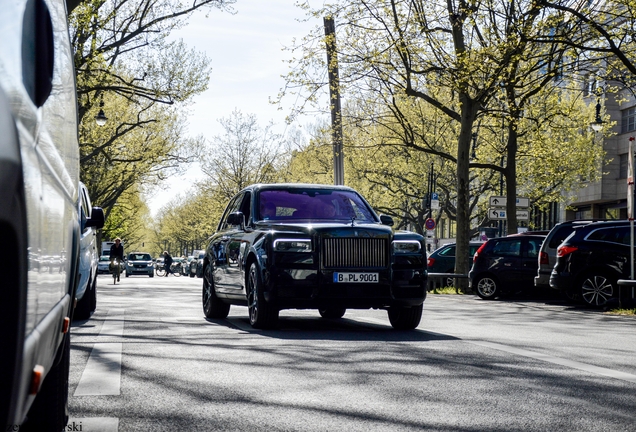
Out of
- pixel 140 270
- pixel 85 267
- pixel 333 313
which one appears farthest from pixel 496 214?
pixel 140 270

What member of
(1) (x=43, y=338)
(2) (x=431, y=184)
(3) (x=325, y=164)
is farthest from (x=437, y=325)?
(3) (x=325, y=164)

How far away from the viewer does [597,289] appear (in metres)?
18.7

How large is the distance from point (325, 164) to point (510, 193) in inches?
1383

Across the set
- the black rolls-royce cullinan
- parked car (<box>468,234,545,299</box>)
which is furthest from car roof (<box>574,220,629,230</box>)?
the black rolls-royce cullinan

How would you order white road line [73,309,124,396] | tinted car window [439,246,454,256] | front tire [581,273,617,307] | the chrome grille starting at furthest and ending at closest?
1. tinted car window [439,246,454,256]
2. front tire [581,273,617,307]
3. the chrome grille
4. white road line [73,309,124,396]

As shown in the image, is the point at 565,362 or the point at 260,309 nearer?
the point at 565,362

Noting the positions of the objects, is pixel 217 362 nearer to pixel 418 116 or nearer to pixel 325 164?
pixel 418 116

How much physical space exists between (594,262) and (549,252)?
7.62 ft

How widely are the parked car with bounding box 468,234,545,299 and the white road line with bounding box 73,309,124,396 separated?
1461 centimetres

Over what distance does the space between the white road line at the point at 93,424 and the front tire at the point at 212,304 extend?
8088mm

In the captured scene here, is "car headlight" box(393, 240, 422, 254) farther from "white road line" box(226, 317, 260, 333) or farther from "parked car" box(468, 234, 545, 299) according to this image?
"parked car" box(468, 234, 545, 299)

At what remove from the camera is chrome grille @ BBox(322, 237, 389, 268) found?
10.8 metres

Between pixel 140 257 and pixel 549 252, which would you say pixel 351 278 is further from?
pixel 140 257

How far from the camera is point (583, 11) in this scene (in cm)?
2033
